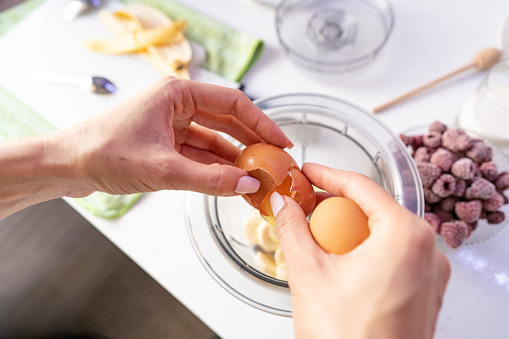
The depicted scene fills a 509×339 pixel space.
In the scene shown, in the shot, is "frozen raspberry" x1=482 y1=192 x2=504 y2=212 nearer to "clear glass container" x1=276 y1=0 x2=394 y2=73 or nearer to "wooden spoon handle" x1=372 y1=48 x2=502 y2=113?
"wooden spoon handle" x1=372 y1=48 x2=502 y2=113

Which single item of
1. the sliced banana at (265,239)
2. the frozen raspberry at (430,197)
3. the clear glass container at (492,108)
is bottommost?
the sliced banana at (265,239)

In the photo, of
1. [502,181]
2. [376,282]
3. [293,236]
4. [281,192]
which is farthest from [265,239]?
[502,181]

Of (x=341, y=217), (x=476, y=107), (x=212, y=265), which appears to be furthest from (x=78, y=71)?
(x=476, y=107)

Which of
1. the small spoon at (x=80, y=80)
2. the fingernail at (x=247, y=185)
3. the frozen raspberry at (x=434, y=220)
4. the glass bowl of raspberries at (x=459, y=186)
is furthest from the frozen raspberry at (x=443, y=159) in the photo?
the small spoon at (x=80, y=80)

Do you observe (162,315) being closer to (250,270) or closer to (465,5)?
(250,270)

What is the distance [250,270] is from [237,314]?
0.19 metres

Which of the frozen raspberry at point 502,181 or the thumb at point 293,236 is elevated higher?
the frozen raspberry at point 502,181

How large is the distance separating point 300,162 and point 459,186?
1.29 ft

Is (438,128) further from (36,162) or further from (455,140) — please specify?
(36,162)

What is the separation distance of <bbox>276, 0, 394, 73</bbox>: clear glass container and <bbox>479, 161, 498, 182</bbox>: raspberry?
49cm

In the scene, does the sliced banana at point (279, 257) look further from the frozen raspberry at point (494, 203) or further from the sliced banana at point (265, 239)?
the frozen raspberry at point (494, 203)

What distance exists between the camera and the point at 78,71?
1231 millimetres

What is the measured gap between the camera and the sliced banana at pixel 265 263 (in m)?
0.92

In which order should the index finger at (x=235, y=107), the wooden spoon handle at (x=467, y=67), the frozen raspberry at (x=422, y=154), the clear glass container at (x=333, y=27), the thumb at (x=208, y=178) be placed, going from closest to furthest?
1. the thumb at (x=208, y=178)
2. the index finger at (x=235, y=107)
3. the frozen raspberry at (x=422, y=154)
4. the wooden spoon handle at (x=467, y=67)
5. the clear glass container at (x=333, y=27)
